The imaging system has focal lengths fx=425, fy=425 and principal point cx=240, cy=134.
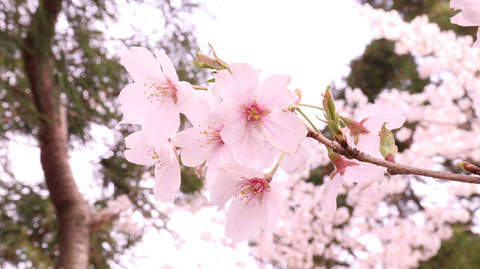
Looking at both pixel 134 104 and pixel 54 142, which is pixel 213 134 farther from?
pixel 54 142

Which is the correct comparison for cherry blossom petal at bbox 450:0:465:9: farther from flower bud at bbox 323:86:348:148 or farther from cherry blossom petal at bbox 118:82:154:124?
cherry blossom petal at bbox 118:82:154:124

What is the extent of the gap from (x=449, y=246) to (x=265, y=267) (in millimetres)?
1957

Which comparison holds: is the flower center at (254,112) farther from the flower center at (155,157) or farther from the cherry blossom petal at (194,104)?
the flower center at (155,157)

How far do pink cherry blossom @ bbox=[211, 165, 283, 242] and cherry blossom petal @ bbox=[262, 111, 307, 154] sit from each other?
0.10 meters

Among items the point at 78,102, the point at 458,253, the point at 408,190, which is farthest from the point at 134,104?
the point at 408,190

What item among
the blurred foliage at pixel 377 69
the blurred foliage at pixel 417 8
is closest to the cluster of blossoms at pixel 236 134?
the blurred foliage at pixel 417 8

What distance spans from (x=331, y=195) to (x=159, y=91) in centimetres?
28

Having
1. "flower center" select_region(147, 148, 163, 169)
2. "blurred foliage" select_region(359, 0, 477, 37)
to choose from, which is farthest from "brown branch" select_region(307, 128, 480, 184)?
"blurred foliage" select_region(359, 0, 477, 37)

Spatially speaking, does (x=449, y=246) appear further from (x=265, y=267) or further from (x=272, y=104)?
(x=272, y=104)

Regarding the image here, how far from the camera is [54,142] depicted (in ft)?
10.5

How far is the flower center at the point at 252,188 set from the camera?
586mm

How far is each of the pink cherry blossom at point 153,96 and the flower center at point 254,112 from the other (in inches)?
3.2

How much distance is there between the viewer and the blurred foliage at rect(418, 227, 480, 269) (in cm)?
419

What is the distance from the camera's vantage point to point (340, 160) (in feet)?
1.87
